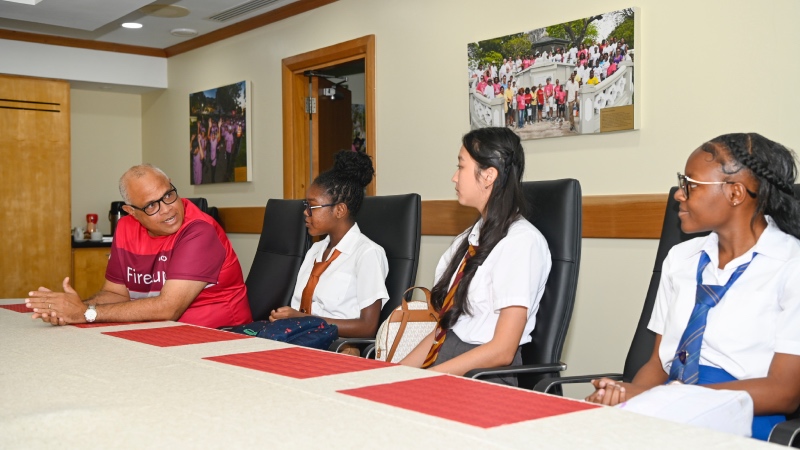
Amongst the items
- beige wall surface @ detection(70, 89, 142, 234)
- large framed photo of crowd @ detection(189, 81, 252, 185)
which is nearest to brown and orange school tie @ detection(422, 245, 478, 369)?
large framed photo of crowd @ detection(189, 81, 252, 185)

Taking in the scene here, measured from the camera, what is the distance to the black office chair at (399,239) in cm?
276

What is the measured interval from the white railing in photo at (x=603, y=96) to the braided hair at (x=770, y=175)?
1.62 meters

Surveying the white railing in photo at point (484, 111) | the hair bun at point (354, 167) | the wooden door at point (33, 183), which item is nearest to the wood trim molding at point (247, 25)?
the wooden door at point (33, 183)

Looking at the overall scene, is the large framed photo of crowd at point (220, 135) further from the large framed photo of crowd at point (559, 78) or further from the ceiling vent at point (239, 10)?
the large framed photo of crowd at point (559, 78)

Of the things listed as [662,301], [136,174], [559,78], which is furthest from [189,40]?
[662,301]

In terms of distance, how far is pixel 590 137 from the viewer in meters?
3.55

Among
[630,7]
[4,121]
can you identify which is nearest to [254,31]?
[4,121]

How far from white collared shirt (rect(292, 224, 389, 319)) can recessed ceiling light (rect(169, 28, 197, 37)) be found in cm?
337

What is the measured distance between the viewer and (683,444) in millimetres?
1028

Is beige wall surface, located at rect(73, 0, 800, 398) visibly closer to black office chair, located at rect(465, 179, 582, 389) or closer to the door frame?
the door frame

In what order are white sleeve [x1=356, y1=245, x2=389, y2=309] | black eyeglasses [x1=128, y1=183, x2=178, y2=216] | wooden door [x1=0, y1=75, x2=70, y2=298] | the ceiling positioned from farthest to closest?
1. wooden door [x1=0, y1=75, x2=70, y2=298]
2. the ceiling
3. white sleeve [x1=356, y1=245, x2=389, y2=309]
4. black eyeglasses [x1=128, y1=183, x2=178, y2=216]

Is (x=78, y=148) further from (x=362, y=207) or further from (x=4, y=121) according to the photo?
(x=362, y=207)

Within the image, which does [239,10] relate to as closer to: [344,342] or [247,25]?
[247,25]

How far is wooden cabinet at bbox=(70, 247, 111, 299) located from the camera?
234 inches
